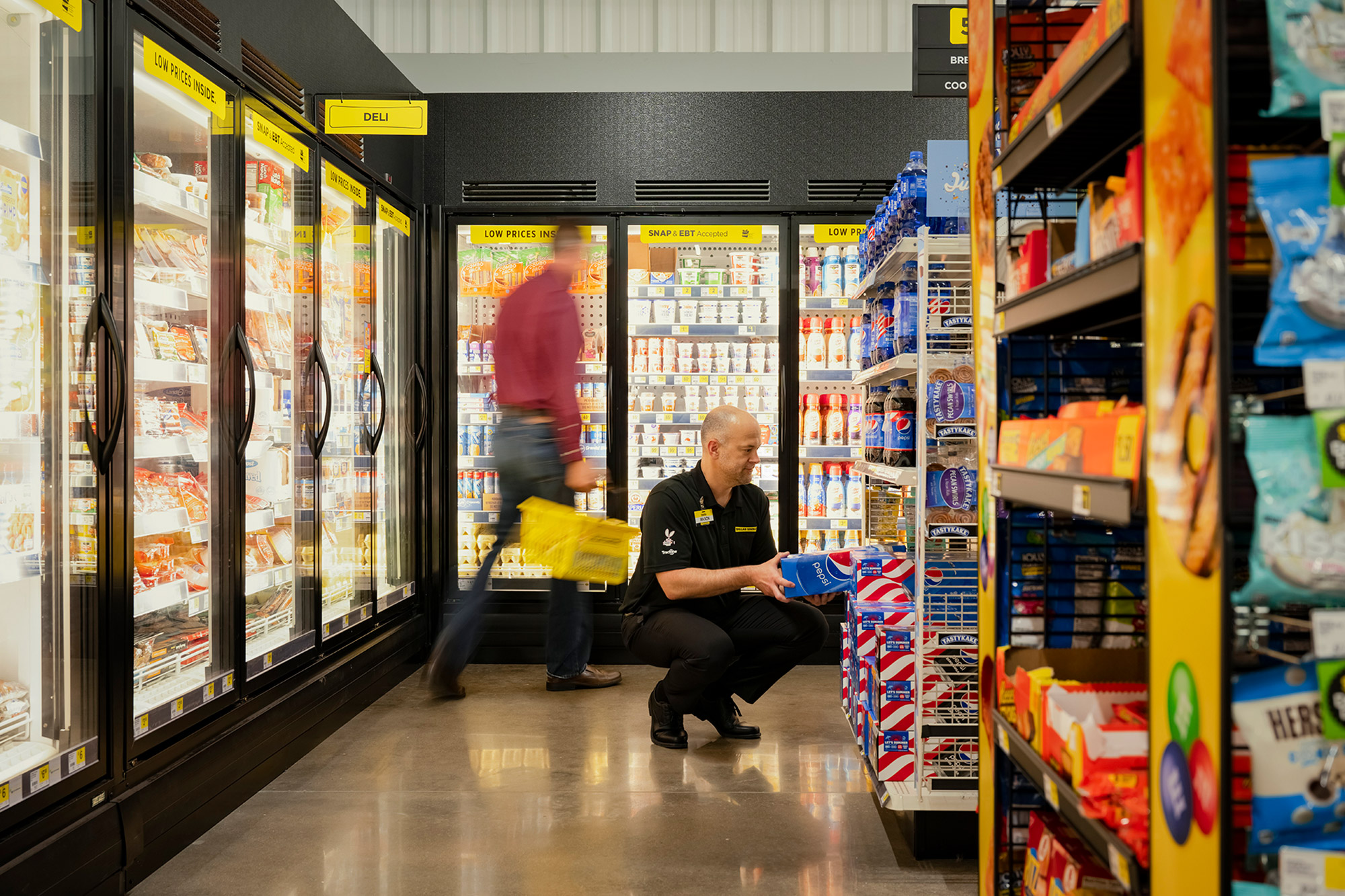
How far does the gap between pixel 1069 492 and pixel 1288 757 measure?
49cm

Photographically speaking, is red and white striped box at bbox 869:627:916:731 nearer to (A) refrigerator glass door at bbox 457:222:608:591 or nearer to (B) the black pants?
(B) the black pants

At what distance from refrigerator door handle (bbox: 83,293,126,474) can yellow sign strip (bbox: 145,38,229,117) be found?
836 millimetres

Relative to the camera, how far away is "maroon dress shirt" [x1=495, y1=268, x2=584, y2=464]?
4.37 metres

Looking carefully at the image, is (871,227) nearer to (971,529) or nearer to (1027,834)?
(971,529)

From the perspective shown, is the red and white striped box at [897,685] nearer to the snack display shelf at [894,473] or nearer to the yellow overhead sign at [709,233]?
the snack display shelf at [894,473]

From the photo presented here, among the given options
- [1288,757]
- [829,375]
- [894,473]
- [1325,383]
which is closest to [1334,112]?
[1325,383]

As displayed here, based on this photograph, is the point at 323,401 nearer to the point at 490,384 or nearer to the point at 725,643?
the point at 490,384

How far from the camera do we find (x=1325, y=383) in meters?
1.07

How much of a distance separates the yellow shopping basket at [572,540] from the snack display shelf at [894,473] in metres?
1.43

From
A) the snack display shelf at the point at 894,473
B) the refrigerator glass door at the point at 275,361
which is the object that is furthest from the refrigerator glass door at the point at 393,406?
the snack display shelf at the point at 894,473

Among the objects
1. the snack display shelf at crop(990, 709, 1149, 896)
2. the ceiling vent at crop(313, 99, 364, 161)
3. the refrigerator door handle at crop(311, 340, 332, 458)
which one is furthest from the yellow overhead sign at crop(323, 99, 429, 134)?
the snack display shelf at crop(990, 709, 1149, 896)

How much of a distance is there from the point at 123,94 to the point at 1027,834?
3.07 m

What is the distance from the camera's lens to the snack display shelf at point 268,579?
3.75m

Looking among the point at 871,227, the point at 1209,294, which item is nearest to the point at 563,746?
the point at 871,227
